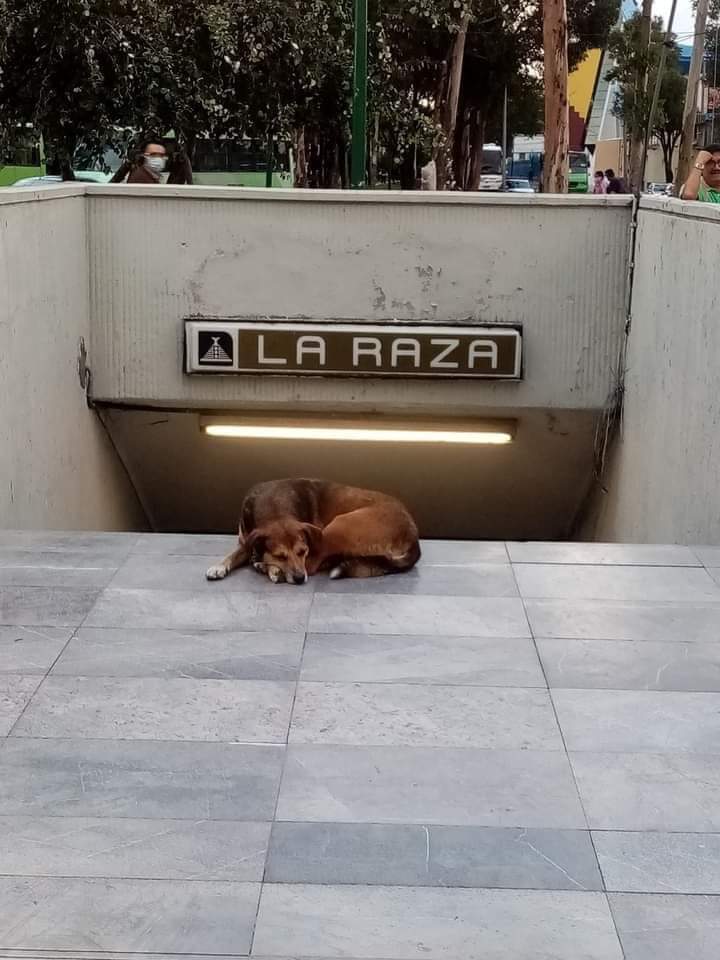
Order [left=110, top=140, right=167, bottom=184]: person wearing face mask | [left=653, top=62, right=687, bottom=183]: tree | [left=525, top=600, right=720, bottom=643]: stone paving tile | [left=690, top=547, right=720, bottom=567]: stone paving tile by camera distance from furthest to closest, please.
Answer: [left=653, top=62, right=687, bottom=183]: tree < [left=110, top=140, right=167, bottom=184]: person wearing face mask < [left=690, top=547, right=720, bottom=567]: stone paving tile < [left=525, top=600, right=720, bottom=643]: stone paving tile

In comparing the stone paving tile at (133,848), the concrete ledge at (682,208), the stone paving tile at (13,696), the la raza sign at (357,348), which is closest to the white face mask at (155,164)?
the la raza sign at (357,348)

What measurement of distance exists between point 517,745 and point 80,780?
1492mm

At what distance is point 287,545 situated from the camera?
6.19 metres

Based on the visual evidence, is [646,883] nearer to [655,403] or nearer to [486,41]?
[655,403]

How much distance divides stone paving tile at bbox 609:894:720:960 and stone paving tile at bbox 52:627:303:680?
192 centimetres

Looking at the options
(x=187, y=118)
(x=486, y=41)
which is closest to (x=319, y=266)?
(x=187, y=118)

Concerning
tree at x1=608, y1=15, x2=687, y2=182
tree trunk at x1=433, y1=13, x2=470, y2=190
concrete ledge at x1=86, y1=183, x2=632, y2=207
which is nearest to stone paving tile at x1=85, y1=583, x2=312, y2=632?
concrete ledge at x1=86, y1=183, x2=632, y2=207

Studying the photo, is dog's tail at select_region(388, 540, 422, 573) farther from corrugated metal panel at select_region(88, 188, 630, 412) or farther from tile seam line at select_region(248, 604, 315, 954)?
corrugated metal panel at select_region(88, 188, 630, 412)

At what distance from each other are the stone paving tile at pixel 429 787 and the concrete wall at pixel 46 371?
4.58m

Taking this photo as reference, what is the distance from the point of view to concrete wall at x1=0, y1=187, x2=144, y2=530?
826 centimetres

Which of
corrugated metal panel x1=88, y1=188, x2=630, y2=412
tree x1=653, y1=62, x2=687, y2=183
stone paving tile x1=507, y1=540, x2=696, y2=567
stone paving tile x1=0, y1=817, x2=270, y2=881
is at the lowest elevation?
stone paving tile x1=507, y1=540, x2=696, y2=567

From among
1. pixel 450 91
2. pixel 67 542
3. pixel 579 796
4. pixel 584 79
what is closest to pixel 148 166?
pixel 67 542

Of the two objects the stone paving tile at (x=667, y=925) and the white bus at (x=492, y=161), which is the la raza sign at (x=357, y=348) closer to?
the stone paving tile at (x=667, y=925)

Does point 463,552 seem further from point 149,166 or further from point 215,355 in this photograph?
point 149,166
